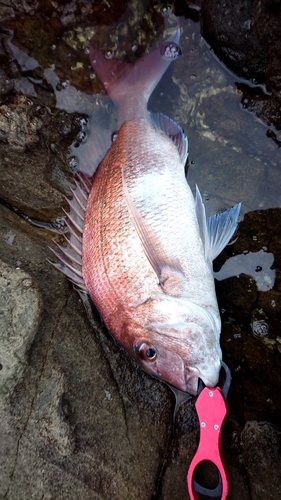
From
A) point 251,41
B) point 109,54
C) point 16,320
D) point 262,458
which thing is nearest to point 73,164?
point 109,54

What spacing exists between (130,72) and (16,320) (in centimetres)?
189

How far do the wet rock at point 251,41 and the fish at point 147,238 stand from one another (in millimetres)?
290

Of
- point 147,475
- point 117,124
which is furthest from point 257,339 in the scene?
point 117,124

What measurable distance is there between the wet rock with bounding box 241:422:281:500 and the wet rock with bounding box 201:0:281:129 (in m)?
1.93

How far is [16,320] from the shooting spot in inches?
78.2

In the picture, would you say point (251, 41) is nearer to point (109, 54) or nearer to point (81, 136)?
point (109, 54)

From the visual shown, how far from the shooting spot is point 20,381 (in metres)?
1.92

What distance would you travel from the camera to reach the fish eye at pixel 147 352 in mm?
2021

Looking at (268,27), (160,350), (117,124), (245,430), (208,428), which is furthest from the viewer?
(117,124)

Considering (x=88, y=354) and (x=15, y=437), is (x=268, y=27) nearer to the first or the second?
(x=88, y=354)

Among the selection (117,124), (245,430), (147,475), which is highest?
(117,124)

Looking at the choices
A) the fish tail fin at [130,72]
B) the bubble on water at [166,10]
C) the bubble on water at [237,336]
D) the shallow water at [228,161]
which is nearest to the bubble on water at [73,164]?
the shallow water at [228,161]

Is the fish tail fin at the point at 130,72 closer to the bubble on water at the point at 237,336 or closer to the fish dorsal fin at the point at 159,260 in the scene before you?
the fish dorsal fin at the point at 159,260

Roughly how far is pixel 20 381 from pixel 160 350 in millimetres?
740
